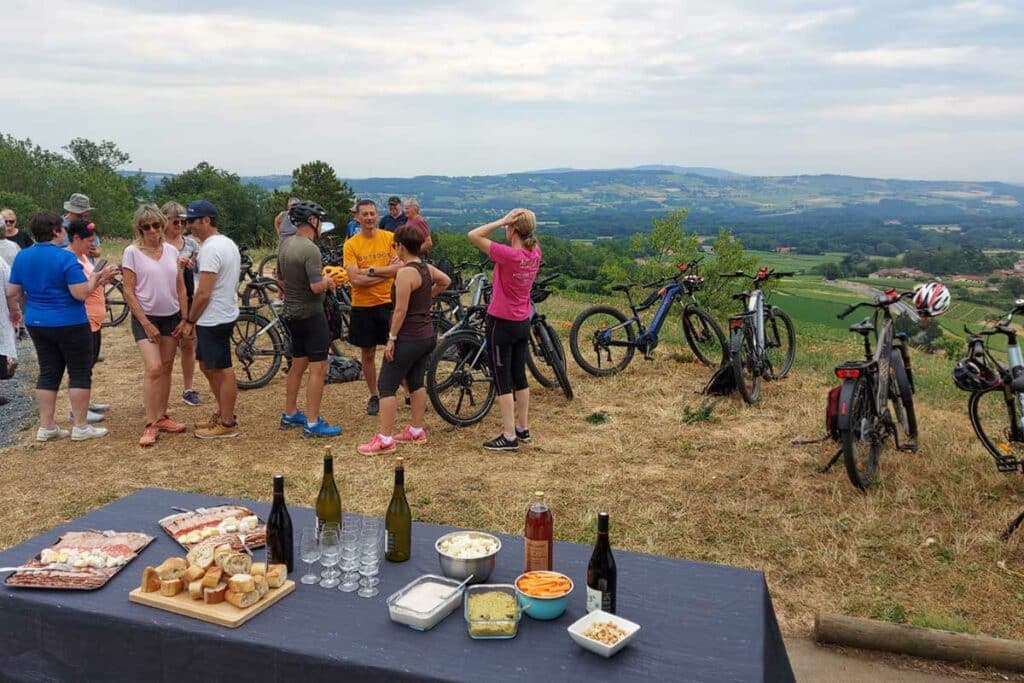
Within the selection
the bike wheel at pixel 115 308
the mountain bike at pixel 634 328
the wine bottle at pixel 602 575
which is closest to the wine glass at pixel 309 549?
the wine bottle at pixel 602 575

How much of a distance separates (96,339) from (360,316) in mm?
2532

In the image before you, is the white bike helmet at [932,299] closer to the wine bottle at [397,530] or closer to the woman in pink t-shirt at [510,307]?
the woman in pink t-shirt at [510,307]

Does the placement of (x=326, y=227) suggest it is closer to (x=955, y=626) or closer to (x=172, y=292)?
(x=172, y=292)

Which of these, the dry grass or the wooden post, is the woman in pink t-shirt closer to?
the dry grass

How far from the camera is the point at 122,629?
2.17m

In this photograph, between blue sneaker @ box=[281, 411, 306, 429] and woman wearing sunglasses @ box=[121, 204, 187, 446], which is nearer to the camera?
woman wearing sunglasses @ box=[121, 204, 187, 446]

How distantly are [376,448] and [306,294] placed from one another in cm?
124

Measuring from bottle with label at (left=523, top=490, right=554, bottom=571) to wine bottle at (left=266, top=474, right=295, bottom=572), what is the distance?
75 centimetres

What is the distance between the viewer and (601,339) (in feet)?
25.7

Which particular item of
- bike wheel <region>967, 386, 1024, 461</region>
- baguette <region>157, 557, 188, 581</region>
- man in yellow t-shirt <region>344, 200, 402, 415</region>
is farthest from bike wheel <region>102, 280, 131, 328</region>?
bike wheel <region>967, 386, 1024, 461</region>

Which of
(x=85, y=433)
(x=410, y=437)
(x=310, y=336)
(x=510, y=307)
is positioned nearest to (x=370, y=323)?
(x=310, y=336)

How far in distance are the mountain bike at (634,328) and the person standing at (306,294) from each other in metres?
2.79

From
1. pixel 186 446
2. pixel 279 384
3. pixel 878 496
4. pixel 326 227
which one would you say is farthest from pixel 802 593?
pixel 279 384

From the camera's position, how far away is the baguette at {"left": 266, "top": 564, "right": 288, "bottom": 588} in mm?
2266
